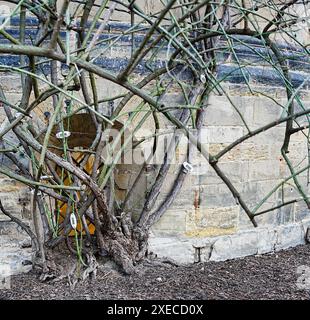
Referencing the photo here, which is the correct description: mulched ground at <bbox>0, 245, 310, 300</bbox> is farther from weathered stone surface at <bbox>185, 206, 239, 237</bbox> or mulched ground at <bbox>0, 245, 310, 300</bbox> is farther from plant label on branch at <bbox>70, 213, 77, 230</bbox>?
plant label on branch at <bbox>70, 213, 77, 230</bbox>

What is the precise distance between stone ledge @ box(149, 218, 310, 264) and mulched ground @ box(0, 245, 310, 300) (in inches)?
3.8

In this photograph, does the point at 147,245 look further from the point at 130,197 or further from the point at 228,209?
the point at 228,209

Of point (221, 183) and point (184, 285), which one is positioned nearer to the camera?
point (184, 285)

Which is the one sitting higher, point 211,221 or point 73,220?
point 73,220

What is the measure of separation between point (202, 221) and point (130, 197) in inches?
22.9

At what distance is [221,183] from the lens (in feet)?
13.1

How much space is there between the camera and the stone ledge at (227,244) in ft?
12.5

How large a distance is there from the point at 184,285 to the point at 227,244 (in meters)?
0.78

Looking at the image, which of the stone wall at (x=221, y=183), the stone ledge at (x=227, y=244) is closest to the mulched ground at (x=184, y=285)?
the stone ledge at (x=227, y=244)

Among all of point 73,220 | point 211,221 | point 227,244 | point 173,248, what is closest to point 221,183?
point 211,221

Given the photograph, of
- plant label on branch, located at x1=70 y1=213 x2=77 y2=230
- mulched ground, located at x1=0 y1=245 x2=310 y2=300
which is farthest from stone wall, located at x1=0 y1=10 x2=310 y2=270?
plant label on branch, located at x1=70 y1=213 x2=77 y2=230

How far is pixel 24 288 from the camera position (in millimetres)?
3184

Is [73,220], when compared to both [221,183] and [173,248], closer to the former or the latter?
[173,248]

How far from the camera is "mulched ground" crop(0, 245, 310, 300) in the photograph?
3.14 m
